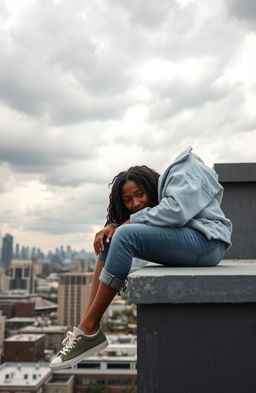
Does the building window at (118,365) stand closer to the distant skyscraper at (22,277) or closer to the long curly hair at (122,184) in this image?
the long curly hair at (122,184)

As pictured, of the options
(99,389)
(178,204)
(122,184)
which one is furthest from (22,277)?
(178,204)

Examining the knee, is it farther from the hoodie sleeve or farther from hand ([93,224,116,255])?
hand ([93,224,116,255])

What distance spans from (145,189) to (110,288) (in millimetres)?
600

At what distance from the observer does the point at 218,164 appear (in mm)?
4648

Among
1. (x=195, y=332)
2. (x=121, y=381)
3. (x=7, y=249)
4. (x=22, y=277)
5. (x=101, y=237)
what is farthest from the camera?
(x=7, y=249)

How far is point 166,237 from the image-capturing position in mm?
1811

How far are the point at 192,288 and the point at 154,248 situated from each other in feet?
1.45

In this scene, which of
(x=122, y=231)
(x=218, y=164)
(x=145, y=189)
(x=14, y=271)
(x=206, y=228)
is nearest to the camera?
(x=122, y=231)

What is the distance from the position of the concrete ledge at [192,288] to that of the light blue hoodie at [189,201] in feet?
1.42

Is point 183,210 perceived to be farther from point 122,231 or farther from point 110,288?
point 110,288

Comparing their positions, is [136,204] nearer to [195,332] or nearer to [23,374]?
[195,332]

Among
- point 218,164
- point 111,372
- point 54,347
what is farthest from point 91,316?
point 54,347

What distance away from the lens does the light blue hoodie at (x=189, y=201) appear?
1799 millimetres

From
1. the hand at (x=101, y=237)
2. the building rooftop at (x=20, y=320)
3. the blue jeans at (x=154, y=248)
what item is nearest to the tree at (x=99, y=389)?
the building rooftop at (x=20, y=320)
